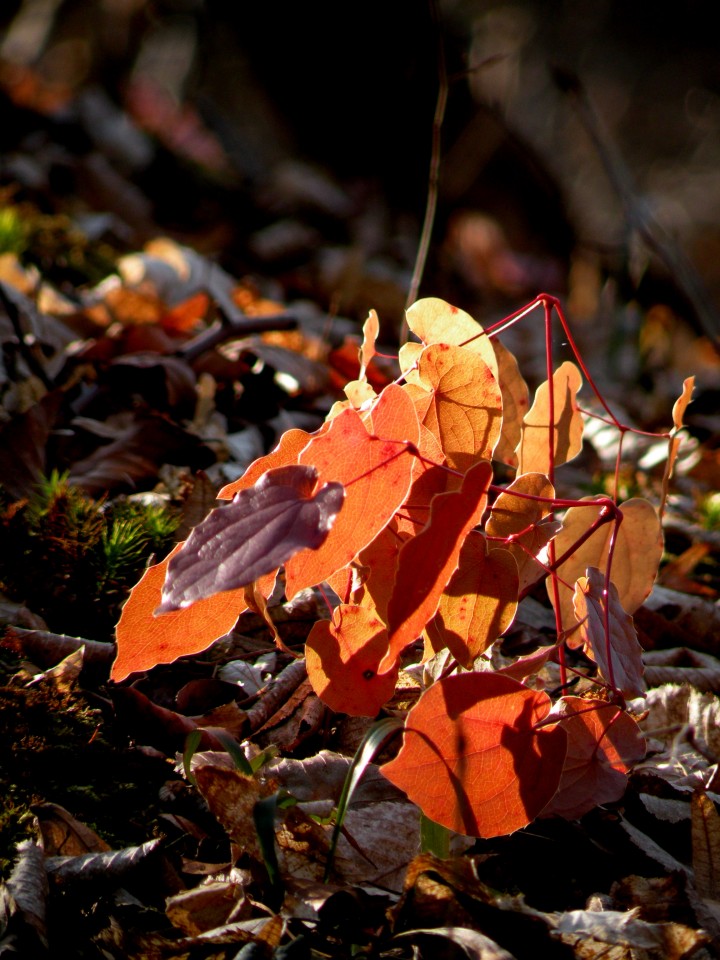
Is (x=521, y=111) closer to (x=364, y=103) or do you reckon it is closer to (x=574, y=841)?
(x=364, y=103)

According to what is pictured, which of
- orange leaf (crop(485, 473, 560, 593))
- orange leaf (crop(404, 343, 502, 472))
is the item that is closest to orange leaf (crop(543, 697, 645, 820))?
orange leaf (crop(485, 473, 560, 593))

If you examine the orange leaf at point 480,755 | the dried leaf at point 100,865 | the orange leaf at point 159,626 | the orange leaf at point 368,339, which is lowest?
the dried leaf at point 100,865

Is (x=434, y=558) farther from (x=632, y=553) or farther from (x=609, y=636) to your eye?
(x=632, y=553)

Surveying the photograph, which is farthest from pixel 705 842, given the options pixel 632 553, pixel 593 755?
pixel 632 553

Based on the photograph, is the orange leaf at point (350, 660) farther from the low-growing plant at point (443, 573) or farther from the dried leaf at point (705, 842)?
the dried leaf at point (705, 842)

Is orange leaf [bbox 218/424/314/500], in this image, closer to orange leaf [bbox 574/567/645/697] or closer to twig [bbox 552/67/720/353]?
orange leaf [bbox 574/567/645/697]

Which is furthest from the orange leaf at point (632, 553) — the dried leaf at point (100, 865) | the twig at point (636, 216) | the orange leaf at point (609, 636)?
the twig at point (636, 216)
